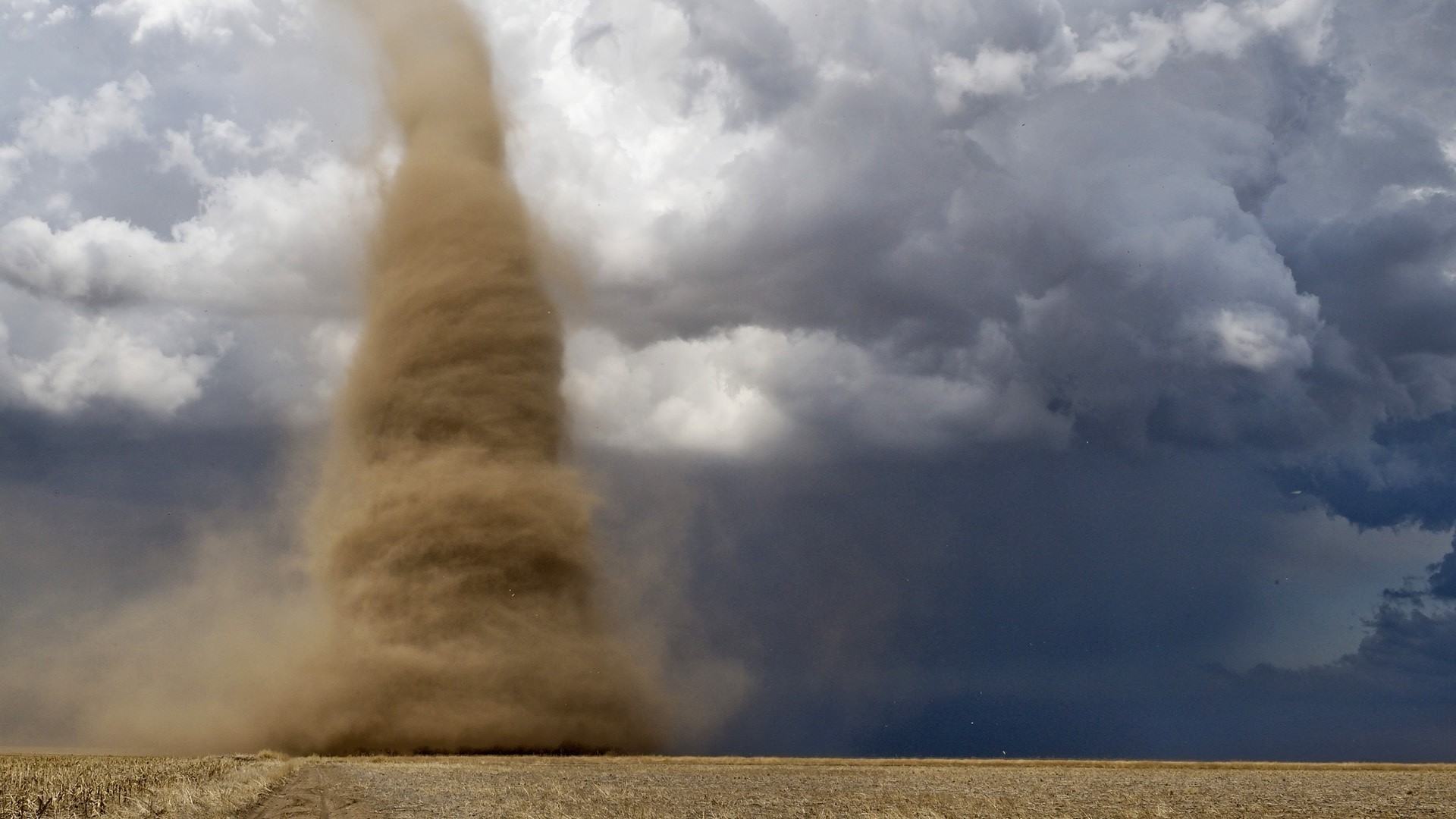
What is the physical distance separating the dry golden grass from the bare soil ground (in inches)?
57.8

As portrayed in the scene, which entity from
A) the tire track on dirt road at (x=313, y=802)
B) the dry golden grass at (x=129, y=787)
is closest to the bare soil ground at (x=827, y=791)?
the tire track on dirt road at (x=313, y=802)

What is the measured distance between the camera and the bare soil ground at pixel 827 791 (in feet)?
110

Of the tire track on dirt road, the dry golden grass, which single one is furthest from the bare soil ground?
the dry golden grass

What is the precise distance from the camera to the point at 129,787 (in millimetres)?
35969

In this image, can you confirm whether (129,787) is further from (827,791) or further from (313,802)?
(827,791)

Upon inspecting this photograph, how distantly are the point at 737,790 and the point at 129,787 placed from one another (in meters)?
20.1

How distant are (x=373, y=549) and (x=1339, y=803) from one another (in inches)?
2003

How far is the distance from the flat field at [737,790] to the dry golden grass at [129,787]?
148 millimetres

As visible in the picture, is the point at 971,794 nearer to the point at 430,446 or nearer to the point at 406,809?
the point at 406,809

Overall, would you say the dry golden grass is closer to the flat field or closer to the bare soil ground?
the flat field

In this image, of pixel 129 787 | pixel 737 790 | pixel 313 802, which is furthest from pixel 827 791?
pixel 129 787

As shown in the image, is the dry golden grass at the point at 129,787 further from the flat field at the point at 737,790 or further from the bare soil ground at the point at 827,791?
the bare soil ground at the point at 827,791

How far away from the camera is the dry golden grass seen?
30.0m

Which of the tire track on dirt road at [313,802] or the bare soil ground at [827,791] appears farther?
the bare soil ground at [827,791]
